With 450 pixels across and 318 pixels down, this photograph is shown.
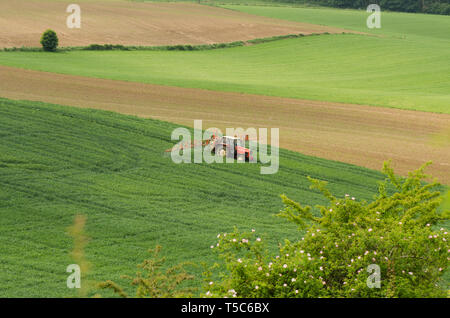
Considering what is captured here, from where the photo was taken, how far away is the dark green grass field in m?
17.7

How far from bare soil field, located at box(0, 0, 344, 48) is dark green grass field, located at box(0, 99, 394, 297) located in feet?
122

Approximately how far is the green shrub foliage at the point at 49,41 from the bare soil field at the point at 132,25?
5.76 feet

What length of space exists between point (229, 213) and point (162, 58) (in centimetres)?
4886

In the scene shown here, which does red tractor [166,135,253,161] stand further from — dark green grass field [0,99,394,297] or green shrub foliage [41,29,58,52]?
green shrub foliage [41,29,58,52]

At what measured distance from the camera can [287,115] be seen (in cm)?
4219

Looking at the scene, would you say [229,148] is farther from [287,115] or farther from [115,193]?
[287,115]

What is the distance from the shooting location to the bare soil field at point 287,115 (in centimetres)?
3400

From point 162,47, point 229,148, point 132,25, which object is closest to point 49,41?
point 162,47

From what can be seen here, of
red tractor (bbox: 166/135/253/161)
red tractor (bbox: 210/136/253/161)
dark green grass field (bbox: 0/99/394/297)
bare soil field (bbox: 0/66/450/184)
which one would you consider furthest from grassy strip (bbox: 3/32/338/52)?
red tractor (bbox: 210/136/253/161)

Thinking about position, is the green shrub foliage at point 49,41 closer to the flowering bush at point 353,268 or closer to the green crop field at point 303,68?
the green crop field at point 303,68

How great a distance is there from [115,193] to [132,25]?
205ft

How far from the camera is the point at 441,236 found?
10078mm

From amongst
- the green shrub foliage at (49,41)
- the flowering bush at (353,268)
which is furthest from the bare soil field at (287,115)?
the flowering bush at (353,268)
